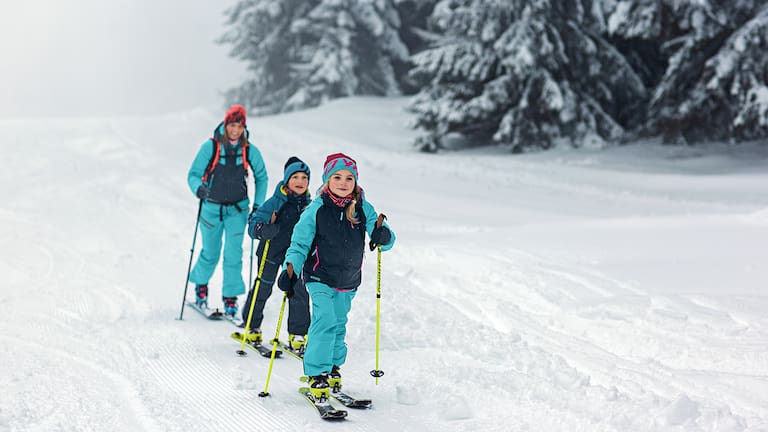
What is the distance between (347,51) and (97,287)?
765 inches

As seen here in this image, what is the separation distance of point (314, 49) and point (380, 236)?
2341cm

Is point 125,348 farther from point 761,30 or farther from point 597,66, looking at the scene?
point 597,66

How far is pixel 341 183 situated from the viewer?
446 centimetres

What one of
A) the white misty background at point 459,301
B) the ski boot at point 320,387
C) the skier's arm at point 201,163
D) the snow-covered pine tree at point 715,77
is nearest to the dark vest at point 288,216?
the white misty background at point 459,301

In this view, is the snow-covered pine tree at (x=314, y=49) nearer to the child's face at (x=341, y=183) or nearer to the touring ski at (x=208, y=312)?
the touring ski at (x=208, y=312)

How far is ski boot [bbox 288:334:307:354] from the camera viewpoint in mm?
5512

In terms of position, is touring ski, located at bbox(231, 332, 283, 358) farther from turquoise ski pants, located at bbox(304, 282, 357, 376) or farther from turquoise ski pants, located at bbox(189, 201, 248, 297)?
turquoise ski pants, located at bbox(304, 282, 357, 376)

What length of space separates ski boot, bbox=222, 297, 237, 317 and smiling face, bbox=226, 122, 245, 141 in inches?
62.1

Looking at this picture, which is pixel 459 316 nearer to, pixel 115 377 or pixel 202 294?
pixel 202 294

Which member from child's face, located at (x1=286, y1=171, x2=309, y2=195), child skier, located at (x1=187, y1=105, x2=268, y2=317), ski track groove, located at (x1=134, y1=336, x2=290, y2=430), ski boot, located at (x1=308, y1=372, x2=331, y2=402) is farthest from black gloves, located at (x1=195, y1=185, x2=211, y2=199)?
ski boot, located at (x1=308, y1=372, x2=331, y2=402)

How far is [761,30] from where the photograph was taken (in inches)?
524

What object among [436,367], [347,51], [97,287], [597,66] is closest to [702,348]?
[436,367]

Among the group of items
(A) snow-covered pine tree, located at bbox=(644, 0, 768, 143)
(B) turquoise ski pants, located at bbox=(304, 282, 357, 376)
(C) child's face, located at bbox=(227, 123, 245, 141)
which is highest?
(A) snow-covered pine tree, located at bbox=(644, 0, 768, 143)

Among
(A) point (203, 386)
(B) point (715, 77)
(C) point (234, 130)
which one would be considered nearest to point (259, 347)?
(A) point (203, 386)
